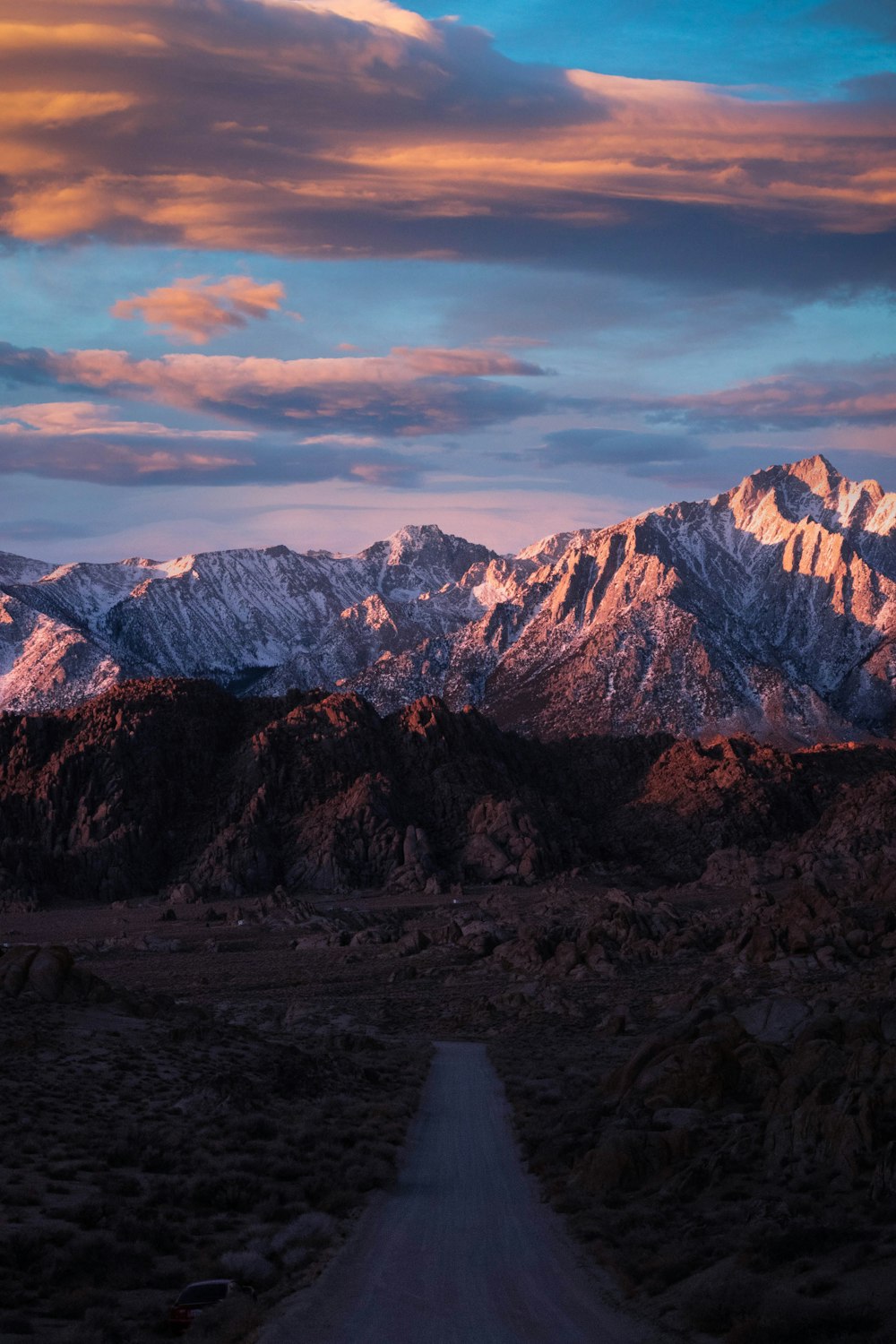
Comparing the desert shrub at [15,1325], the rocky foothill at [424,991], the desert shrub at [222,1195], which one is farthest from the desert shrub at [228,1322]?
the desert shrub at [222,1195]

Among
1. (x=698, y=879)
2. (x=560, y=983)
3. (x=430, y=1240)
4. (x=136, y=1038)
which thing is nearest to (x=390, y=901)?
(x=698, y=879)

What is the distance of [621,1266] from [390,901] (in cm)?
9215

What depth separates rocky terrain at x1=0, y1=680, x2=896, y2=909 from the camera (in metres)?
124

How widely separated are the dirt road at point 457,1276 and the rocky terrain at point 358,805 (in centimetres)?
8593

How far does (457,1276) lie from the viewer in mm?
22250

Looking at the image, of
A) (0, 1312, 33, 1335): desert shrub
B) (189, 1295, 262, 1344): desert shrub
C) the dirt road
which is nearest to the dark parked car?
(189, 1295, 262, 1344): desert shrub

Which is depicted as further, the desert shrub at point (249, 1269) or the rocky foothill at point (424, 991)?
the rocky foothill at point (424, 991)

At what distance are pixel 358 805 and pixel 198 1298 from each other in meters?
110

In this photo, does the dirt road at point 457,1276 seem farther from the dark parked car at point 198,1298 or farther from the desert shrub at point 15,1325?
the desert shrub at point 15,1325

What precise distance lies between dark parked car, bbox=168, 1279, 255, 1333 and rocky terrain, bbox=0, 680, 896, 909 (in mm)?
96376

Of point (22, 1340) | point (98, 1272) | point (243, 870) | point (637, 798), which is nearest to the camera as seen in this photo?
point (22, 1340)

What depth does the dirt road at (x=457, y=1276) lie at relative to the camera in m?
19.0

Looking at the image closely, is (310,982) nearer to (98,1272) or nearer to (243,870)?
(243,870)

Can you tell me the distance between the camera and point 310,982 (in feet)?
252
